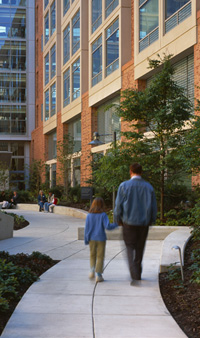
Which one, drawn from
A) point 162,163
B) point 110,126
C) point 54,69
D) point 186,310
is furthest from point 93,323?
point 54,69

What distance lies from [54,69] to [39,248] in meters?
32.5

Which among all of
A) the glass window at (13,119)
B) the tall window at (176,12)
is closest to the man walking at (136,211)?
the tall window at (176,12)

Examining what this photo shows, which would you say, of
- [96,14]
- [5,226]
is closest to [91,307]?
[5,226]

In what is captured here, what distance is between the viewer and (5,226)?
1468 centimetres

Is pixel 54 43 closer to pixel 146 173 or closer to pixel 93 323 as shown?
pixel 146 173

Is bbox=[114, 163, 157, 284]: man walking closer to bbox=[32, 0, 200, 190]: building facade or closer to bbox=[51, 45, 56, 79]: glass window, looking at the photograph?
bbox=[32, 0, 200, 190]: building facade

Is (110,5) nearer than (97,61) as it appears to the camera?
Yes

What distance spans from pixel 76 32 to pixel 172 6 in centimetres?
1636

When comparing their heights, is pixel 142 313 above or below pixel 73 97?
below

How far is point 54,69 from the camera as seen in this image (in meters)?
42.8

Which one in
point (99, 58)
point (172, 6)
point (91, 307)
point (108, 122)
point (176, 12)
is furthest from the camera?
point (99, 58)

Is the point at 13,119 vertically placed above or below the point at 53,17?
below

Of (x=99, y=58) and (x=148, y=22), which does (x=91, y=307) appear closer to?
(x=148, y=22)

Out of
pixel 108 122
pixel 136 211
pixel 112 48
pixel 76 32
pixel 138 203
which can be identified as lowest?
pixel 136 211
